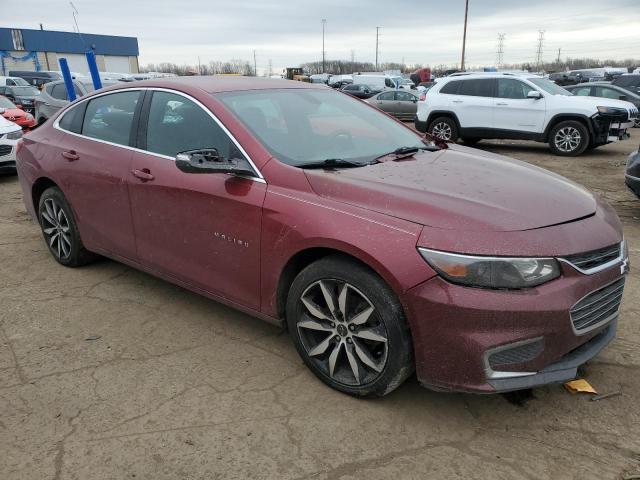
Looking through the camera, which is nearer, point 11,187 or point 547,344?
point 547,344

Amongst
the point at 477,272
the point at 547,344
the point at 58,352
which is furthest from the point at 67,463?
the point at 547,344

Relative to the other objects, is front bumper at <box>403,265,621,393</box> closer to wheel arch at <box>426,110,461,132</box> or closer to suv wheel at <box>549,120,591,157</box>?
suv wheel at <box>549,120,591,157</box>

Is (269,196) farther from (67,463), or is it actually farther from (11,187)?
(11,187)

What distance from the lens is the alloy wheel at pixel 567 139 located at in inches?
448

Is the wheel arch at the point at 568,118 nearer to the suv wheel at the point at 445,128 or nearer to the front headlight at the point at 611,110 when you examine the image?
the front headlight at the point at 611,110

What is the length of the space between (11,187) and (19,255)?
4.23 m

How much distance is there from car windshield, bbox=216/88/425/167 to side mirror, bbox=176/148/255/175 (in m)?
0.20

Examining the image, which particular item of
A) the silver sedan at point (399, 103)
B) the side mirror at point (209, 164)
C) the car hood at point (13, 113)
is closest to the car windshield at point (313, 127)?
the side mirror at point (209, 164)

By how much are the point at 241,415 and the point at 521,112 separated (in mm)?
10939

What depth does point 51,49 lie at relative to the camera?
2283 inches

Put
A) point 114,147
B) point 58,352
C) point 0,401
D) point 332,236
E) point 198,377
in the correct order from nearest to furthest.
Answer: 1. point 332,236
2. point 0,401
3. point 198,377
4. point 58,352
5. point 114,147

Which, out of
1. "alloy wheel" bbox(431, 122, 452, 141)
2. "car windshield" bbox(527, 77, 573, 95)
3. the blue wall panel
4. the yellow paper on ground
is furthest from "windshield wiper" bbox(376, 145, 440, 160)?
the blue wall panel

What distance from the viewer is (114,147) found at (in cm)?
390

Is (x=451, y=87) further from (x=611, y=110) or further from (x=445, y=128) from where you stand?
(x=611, y=110)
